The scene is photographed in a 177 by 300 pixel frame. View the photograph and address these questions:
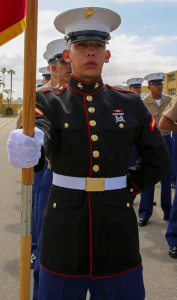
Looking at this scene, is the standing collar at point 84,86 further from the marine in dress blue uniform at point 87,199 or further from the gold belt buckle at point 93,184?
the gold belt buckle at point 93,184

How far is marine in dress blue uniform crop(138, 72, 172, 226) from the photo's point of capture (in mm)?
4598

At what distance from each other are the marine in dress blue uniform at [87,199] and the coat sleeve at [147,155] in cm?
9

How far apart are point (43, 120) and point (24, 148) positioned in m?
0.28

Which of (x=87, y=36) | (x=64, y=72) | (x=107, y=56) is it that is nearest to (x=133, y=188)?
(x=107, y=56)

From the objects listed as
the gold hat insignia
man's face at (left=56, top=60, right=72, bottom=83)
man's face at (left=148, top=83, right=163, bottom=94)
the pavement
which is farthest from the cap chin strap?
man's face at (left=148, top=83, right=163, bottom=94)

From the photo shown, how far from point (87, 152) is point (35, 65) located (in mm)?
515

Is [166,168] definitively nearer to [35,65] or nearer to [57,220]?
[57,220]

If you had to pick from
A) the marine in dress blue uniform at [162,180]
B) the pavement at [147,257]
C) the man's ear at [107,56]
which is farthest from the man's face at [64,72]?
the marine in dress blue uniform at [162,180]

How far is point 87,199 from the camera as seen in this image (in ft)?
5.73

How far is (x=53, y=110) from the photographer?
1770 millimetres

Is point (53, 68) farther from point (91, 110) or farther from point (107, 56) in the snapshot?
point (91, 110)

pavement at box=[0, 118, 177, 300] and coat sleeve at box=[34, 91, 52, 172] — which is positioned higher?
coat sleeve at box=[34, 91, 52, 172]

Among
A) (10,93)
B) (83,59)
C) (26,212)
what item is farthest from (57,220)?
(10,93)

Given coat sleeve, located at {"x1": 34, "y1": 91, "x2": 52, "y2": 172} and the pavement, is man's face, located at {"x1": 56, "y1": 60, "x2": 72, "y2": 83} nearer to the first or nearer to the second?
coat sleeve, located at {"x1": 34, "y1": 91, "x2": 52, "y2": 172}
